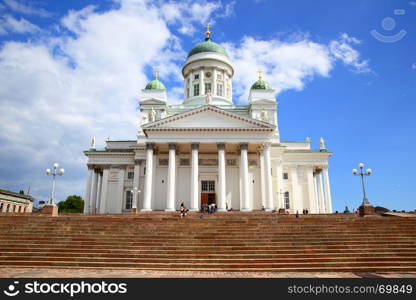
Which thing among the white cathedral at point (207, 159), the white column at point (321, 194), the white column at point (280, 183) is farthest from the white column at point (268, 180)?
the white column at point (321, 194)

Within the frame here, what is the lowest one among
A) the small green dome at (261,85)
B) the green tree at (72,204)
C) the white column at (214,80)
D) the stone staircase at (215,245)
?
the stone staircase at (215,245)

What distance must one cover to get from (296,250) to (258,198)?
2055 cm

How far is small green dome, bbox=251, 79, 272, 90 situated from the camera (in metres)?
43.4

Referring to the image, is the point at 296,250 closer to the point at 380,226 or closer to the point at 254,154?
the point at 380,226

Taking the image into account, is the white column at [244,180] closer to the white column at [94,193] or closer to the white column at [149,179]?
the white column at [149,179]

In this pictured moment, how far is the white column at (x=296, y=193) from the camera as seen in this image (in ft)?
126

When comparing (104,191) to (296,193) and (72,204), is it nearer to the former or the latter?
(296,193)

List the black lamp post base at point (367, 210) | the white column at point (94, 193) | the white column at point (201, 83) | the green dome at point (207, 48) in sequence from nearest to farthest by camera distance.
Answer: the black lamp post base at point (367, 210), the white column at point (94, 193), the white column at point (201, 83), the green dome at point (207, 48)

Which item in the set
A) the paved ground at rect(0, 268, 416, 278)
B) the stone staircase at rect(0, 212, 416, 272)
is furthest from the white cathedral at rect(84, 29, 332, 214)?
the paved ground at rect(0, 268, 416, 278)

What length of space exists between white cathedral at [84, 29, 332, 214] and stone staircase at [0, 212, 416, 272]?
1163 cm

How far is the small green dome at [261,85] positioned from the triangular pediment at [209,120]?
1303 centimetres

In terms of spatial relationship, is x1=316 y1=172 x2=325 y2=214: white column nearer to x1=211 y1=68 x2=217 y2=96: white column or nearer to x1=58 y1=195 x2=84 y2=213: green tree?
x1=211 y1=68 x2=217 y2=96: white column

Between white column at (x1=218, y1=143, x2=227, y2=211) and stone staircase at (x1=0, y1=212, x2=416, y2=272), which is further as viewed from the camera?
white column at (x1=218, y1=143, x2=227, y2=211)

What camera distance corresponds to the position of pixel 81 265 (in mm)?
13156
